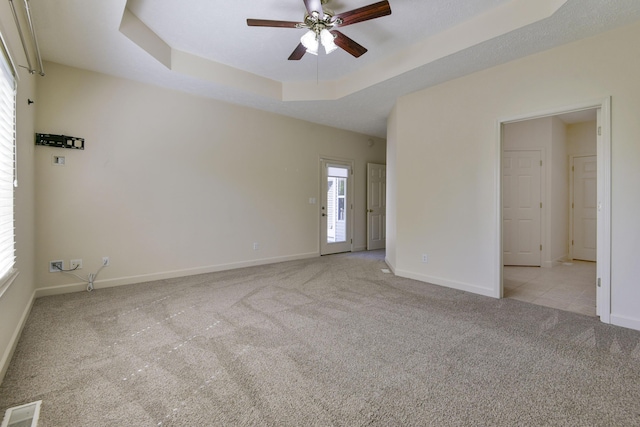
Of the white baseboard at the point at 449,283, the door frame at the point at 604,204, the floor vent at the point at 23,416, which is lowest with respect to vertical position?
the floor vent at the point at 23,416

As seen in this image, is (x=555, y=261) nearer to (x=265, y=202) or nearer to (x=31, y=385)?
(x=265, y=202)

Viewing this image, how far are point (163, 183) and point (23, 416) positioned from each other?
3.12 metres

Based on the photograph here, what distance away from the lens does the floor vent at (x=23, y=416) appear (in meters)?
1.44

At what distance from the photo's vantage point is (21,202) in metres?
2.56

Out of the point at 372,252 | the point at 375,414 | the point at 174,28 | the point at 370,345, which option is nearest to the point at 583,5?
the point at 370,345

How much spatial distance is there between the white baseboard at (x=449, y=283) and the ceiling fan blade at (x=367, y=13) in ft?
10.3

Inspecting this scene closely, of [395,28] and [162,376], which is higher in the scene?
[395,28]

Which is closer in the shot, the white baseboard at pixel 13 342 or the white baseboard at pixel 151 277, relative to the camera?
the white baseboard at pixel 13 342

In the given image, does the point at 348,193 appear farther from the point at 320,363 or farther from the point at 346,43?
the point at 320,363

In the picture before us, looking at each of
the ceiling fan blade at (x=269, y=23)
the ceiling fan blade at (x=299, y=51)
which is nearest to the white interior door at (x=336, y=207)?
the ceiling fan blade at (x=299, y=51)

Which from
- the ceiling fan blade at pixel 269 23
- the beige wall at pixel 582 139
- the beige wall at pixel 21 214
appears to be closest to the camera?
the beige wall at pixel 21 214

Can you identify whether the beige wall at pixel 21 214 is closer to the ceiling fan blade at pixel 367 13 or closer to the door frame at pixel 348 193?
the ceiling fan blade at pixel 367 13

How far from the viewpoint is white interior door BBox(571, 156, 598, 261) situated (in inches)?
218

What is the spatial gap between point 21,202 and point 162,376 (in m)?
2.13
